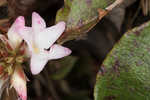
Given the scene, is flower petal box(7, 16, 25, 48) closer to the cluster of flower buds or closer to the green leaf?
the cluster of flower buds

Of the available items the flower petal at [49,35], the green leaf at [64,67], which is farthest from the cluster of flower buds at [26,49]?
the green leaf at [64,67]

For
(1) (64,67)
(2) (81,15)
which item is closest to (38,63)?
(2) (81,15)

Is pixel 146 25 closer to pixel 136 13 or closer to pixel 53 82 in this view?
pixel 136 13

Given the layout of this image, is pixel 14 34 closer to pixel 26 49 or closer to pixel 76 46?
pixel 26 49

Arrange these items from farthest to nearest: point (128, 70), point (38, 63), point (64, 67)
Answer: point (64, 67)
point (128, 70)
point (38, 63)

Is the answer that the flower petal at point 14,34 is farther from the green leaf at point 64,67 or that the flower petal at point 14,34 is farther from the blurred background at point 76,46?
the green leaf at point 64,67

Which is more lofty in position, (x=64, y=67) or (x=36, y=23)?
(x=36, y=23)
